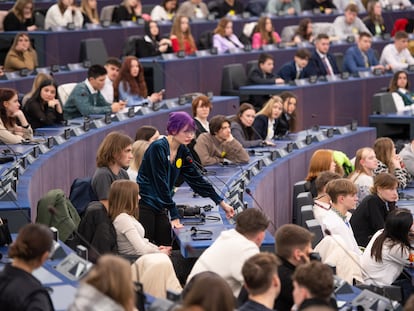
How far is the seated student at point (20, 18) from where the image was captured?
13.4 metres

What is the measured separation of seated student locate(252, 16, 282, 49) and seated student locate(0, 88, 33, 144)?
240 inches

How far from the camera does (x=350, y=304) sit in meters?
5.41

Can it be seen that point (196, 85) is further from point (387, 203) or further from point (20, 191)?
point (20, 191)

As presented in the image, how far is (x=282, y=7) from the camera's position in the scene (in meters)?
16.4

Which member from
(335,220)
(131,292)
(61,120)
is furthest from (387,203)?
(131,292)

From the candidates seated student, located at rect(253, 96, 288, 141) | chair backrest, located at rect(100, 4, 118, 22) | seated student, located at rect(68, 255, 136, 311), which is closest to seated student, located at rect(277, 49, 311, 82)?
chair backrest, located at rect(100, 4, 118, 22)

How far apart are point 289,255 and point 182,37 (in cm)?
853

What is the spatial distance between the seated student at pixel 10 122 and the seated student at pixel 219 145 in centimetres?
136

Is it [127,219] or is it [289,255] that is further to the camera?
[127,219]

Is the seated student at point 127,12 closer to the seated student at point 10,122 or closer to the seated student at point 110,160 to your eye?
the seated student at point 10,122

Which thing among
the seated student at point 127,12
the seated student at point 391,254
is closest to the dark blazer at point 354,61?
the seated student at point 127,12

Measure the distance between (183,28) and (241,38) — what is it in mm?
1477

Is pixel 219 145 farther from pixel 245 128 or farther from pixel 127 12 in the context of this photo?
pixel 127 12

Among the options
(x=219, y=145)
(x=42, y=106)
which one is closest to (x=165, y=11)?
(x=42, y=106)
